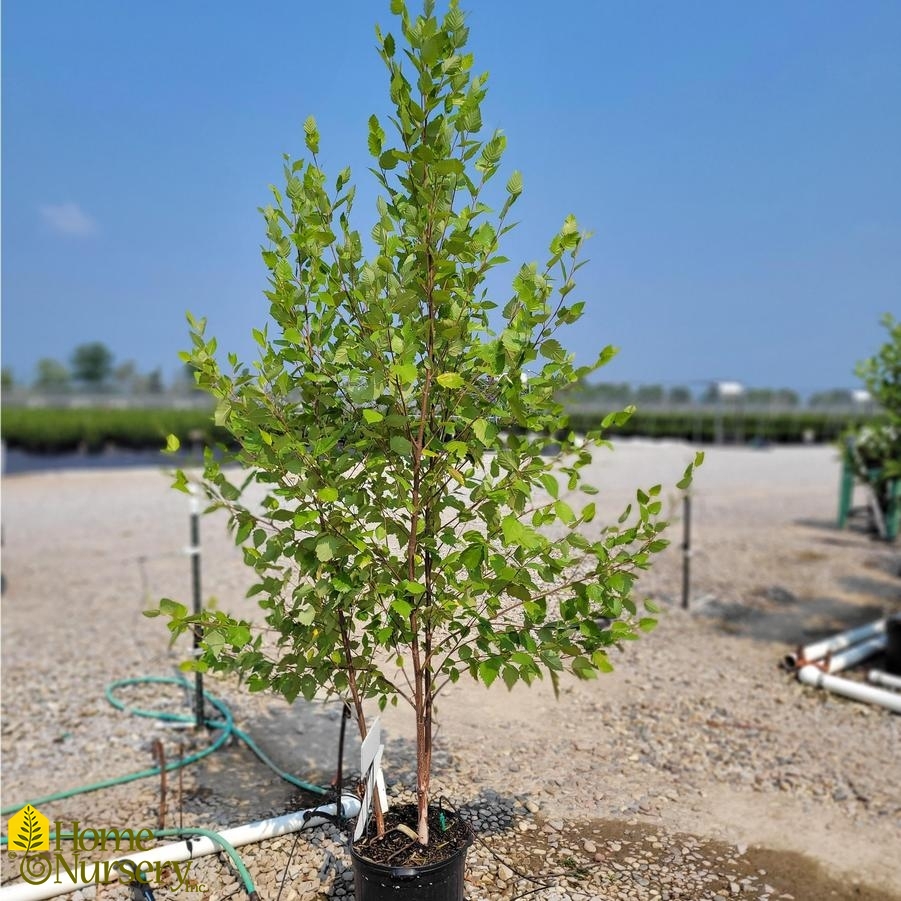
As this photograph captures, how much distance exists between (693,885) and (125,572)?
7571 millimetres

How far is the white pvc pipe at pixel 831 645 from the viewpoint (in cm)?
601

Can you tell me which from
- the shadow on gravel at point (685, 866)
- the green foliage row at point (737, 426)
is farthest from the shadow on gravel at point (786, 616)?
the green foliage row at point (737, 426)

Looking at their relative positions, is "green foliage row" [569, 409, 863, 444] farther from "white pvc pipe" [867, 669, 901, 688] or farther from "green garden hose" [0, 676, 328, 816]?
"green garden hose" [0, 676, 328, 816]

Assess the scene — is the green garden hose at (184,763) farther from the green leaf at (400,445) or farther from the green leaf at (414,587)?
the green leaf at (400,445)

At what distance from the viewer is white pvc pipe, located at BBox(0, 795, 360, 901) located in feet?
10.2

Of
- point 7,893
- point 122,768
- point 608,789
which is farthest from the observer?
point 122,768

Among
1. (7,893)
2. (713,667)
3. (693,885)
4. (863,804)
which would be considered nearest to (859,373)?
(713,667)

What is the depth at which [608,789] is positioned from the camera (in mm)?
4008

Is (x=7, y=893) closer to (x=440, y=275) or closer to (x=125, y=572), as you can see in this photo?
(x=440, y=275)

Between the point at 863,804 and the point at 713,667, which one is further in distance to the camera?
the point at 713,667

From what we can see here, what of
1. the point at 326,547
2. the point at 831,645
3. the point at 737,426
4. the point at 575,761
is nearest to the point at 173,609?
the point at 326,547

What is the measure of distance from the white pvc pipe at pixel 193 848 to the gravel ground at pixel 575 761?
62 millimetres

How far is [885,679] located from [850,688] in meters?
0.46

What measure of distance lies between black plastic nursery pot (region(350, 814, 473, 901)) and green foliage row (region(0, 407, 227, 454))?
21.9 meters
